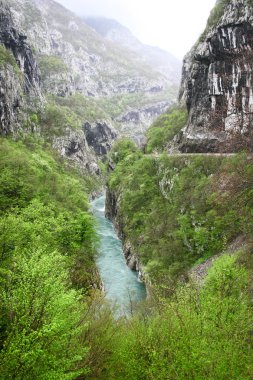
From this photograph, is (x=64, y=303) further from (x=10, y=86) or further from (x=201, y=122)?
(x=10, y=86)

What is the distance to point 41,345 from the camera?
13977 mm

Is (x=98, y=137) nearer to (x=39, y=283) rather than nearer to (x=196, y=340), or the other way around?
(x=39, y=283)

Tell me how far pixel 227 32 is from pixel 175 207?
98.8 feet

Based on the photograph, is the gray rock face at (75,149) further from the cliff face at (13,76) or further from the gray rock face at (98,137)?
the gray rock face at (98,137)

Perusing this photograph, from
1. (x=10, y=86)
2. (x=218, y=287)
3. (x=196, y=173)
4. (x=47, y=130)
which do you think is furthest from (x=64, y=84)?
(x=218, y=287)

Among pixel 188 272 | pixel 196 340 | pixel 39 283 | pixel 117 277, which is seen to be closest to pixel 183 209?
pixel 188 272

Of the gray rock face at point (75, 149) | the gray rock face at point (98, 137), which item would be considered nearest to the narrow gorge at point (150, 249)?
the gray rock face at point (75, 149)

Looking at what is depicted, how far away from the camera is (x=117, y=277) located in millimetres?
45500

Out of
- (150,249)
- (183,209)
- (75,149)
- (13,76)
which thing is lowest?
(150,249)

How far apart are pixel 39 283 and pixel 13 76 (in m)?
87.7

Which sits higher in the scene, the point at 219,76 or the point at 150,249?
the point at 219,76

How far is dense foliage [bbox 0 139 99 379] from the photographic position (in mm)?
13625

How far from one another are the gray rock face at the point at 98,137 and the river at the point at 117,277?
12296 centimetres

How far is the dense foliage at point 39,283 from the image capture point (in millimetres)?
13625
